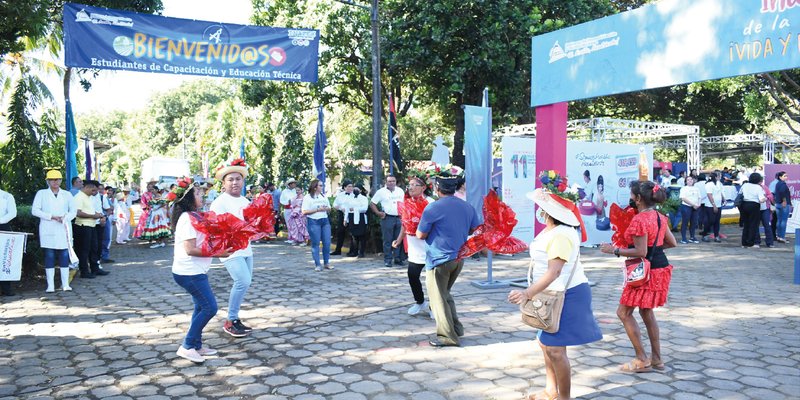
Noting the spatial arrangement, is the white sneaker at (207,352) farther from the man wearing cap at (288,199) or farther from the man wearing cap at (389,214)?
the man wearing cap at (288,199)

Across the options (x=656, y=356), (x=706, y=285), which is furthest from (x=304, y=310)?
(x=706, y=285)

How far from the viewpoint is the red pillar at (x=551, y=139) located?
948 centimetres

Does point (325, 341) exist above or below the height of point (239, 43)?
below

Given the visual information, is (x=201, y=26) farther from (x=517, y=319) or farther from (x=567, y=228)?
(x=567, y=228)

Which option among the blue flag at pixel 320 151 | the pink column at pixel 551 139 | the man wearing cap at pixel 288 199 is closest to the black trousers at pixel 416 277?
the pink column at pixel 551 139

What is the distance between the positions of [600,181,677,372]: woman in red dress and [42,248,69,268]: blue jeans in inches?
303

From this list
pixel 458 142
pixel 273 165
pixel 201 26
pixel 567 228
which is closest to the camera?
pixel 567 228

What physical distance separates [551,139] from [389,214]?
132 inches

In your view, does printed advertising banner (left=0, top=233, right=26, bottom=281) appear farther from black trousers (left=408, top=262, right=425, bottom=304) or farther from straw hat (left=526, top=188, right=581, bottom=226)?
straw hat (left=526, top=188, right=581, bottom=226)

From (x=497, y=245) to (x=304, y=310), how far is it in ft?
8.54

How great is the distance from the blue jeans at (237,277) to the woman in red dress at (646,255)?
3483 millimetres

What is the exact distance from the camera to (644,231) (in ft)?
15.5

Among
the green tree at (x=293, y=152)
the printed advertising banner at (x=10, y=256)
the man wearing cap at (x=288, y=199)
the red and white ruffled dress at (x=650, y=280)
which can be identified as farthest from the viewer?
the green tree at (x=293, y=152)

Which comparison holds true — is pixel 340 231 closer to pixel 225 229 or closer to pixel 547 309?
pixel 225 229
